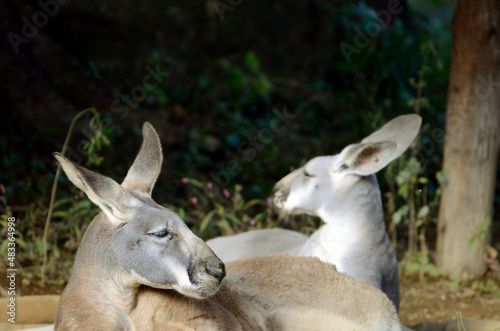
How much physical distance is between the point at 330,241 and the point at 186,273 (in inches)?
82.0

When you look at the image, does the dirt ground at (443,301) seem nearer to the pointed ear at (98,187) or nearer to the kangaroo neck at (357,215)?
the kangaroo neck at (357,215)

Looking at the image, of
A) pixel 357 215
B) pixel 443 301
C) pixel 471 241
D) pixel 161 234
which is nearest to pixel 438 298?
pixel 443 301

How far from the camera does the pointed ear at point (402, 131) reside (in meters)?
4.34

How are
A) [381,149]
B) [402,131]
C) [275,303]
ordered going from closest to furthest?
[275,303], [381,149], [402,131]

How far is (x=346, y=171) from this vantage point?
4.45 m

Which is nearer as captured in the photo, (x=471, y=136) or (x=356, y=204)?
(x=356, y=204)

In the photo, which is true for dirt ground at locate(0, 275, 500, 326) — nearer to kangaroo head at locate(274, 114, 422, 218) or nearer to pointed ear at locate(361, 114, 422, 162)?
kangaroo head at locate(274, 114, 422, 218)

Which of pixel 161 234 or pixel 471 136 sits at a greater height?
pixel 161 234

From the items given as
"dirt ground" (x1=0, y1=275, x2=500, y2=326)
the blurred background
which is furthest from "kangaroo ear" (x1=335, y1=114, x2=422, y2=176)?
the blurred background

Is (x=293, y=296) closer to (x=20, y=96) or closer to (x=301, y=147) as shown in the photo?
(x=20, y=96)

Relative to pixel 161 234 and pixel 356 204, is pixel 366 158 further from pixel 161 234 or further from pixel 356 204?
pixel 161 234

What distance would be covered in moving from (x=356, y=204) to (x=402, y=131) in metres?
0.56

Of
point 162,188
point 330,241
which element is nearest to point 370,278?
point 330,241

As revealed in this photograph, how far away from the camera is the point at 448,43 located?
10062mm
